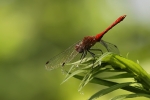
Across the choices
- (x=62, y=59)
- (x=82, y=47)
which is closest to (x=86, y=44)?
(x=82, y=47)

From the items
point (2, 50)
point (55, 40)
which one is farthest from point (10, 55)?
point (55, 40)

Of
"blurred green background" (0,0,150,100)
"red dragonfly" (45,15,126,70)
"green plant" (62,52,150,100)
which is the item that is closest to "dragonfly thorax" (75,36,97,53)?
"red dragonfly" (45,15,126,70)

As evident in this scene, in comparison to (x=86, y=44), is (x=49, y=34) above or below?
above

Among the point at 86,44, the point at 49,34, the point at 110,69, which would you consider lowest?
the point at 110,69

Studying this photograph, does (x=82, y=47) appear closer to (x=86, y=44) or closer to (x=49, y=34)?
(x=86, y=44)

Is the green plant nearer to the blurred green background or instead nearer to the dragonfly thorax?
the dragonfly thorax

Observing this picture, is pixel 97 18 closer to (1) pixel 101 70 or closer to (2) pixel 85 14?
(2) pixel 85 14
